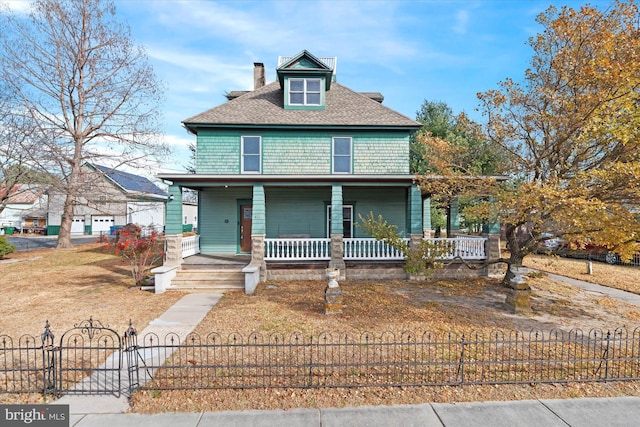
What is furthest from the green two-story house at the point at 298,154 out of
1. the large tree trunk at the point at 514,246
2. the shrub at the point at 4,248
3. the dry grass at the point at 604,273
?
the shrub at the point at 4,248

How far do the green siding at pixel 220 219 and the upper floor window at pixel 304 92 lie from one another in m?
5.37

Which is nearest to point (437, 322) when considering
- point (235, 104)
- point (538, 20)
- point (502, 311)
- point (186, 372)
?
point (502, 311)

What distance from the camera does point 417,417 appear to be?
408 cm

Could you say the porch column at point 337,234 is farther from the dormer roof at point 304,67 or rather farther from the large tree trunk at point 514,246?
the dormer roof at point 304,67

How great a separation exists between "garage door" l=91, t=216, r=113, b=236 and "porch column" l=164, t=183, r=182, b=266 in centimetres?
3253

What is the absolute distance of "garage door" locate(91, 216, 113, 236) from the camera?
37.4 metres

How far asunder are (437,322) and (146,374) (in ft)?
20.8

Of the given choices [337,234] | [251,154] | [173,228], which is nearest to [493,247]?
[337,234]

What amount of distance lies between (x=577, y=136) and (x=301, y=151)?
10.5 metres

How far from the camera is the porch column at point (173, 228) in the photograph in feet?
38.9

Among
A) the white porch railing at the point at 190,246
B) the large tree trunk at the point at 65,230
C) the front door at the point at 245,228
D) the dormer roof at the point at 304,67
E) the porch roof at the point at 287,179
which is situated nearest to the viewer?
the porch roof at the point at 287,179

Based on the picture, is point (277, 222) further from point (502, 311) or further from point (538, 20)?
point (538, 20)

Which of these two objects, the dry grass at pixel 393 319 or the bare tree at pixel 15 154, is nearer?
the dry grass at pixel 393 319

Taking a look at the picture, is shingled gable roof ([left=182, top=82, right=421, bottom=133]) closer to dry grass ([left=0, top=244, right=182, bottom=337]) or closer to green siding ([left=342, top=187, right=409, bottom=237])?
green siding ([left=342, top=187, right=409, bottom=237])
